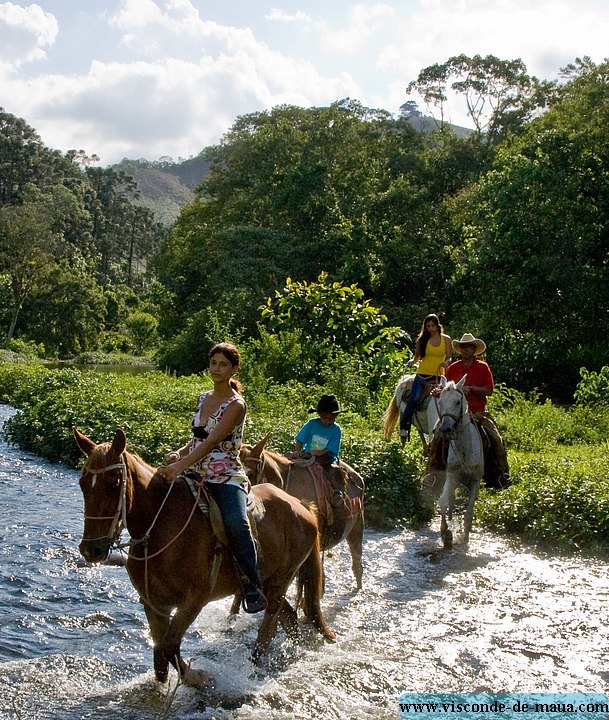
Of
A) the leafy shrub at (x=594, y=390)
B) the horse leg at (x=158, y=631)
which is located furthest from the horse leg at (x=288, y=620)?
the leafy shrub at (x=594, y=390)

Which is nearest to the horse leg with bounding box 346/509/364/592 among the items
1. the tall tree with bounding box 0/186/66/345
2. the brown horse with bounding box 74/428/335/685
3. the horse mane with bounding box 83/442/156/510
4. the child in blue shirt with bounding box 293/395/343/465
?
the child in blue shirt with bounding box 293/395/343/465

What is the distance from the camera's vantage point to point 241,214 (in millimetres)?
39469

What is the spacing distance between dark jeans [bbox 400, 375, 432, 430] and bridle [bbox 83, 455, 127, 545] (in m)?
8.08

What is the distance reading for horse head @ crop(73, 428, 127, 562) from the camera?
205 inches

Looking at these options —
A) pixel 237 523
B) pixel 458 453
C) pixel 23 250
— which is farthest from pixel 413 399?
pixel 23 250

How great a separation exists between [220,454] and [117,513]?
974 millimetres

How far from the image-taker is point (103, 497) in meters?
5.29

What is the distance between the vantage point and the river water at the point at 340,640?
6.25 metres

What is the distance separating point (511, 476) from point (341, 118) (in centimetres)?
3258

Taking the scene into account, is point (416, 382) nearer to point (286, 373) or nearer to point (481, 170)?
point (286, 373)

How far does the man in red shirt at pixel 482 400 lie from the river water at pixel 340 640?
3.75 ft

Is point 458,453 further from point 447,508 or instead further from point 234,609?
point 234,609

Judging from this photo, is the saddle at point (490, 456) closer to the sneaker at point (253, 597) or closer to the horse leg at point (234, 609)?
the horse leg at point (234, 609)

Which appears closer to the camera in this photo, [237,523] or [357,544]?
[237,523]
